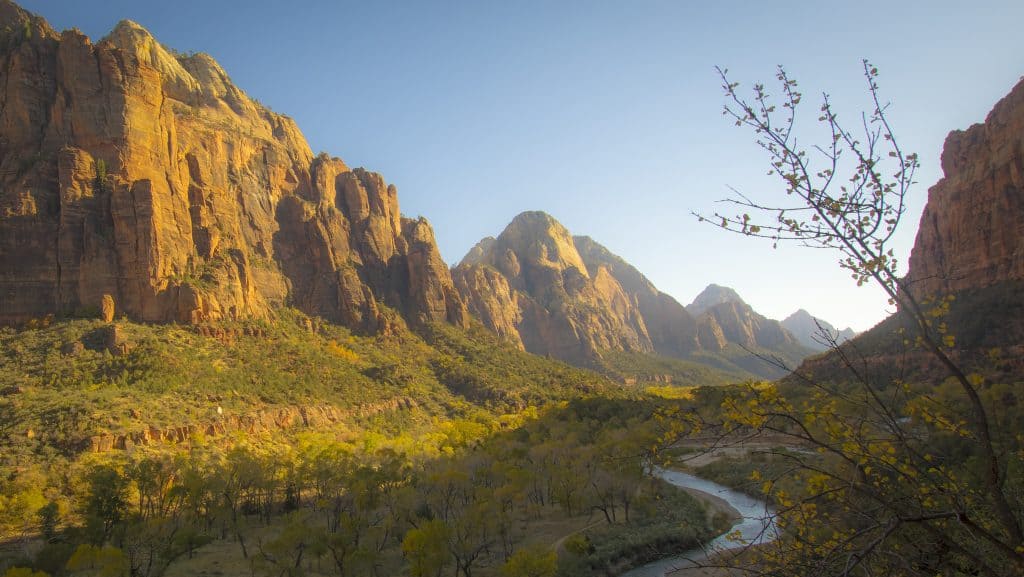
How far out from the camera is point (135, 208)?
61.9m

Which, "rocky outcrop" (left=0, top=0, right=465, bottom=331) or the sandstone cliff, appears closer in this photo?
the sandstone cliff

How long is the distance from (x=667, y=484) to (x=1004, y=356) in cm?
2930

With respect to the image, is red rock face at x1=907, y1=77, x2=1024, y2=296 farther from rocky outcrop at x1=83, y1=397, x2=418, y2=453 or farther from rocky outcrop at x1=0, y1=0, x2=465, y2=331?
rocky outcrop at x1=0, y1=0, x2=465, y2=331

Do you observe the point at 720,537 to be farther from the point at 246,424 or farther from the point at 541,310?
the point at 541,310

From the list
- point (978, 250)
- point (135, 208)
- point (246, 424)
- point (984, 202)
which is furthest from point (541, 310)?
point (246, 424)

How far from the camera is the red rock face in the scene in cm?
5956

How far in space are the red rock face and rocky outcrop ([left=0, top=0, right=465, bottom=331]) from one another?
79.8 meters

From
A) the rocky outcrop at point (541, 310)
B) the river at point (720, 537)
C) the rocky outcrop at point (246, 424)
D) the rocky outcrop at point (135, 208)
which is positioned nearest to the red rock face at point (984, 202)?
the river at point (720, 537)

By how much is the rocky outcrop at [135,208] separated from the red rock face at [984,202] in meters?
79.8

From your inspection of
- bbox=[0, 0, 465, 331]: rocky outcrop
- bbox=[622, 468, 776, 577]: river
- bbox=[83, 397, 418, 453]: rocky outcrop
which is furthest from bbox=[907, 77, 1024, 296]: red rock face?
bbox=[0, 0, 465, 331]: rocky outcrop

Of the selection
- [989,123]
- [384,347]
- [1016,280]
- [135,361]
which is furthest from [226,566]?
[989,123]

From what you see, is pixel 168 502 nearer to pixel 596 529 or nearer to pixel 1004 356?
pixel 596 529

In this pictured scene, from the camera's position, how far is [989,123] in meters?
69.8

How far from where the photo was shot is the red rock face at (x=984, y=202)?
59.6 metres
